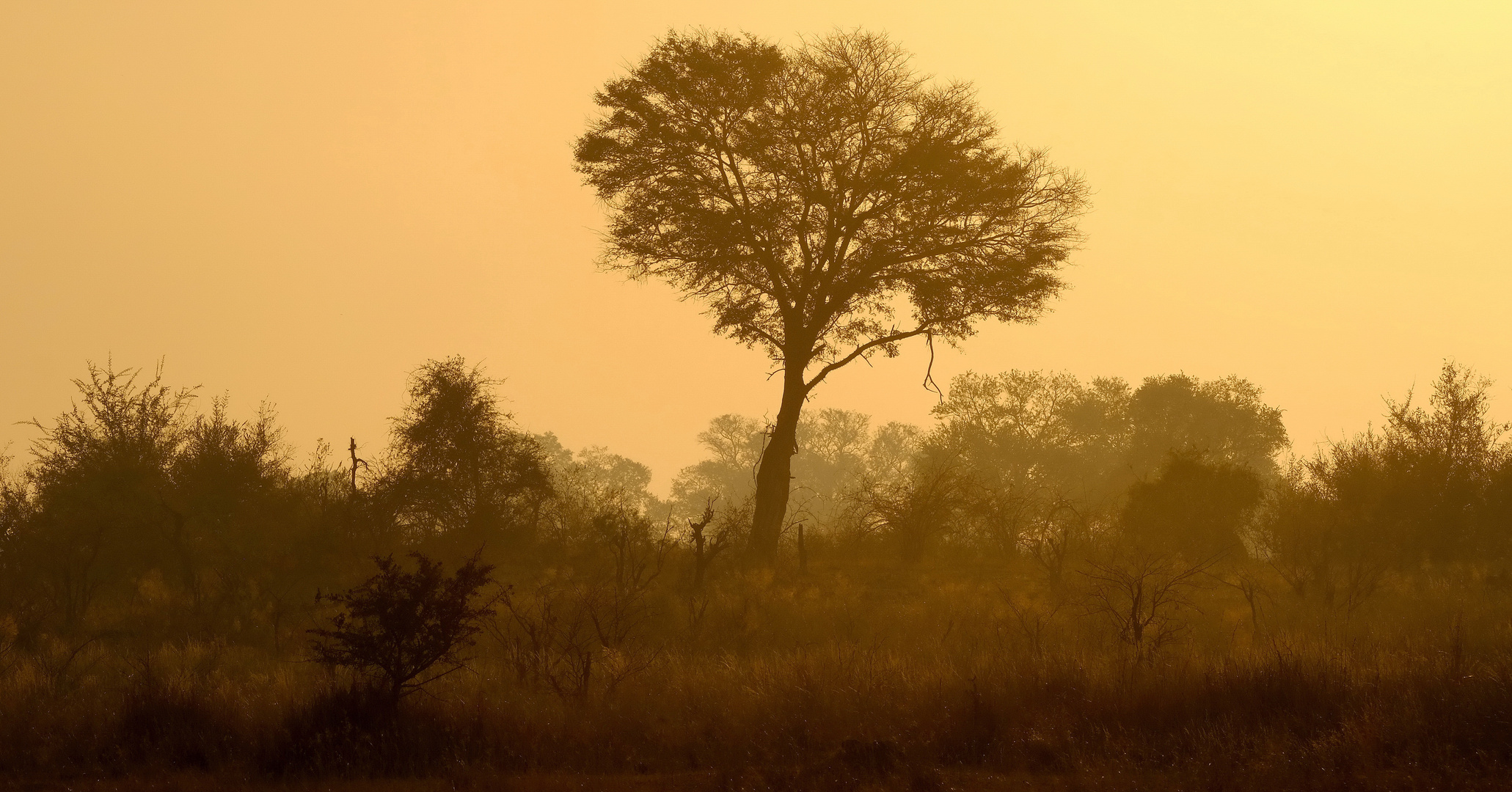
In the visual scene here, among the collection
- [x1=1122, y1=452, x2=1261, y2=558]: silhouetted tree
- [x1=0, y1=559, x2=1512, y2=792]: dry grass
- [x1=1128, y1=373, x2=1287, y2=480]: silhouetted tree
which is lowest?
[x1=0, y1=559, x2=1512, y2=792]: dry grass

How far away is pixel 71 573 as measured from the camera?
75.6 ft

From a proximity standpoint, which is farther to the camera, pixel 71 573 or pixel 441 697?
pixel 71 573

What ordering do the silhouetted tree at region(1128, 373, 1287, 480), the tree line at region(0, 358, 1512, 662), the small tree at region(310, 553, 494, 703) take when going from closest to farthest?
the small tree at region(310, 553, 494, 703) → the tree line at region(0, 358, 1512, 662) → the silhouetted tree at region(1128, 373, 1287, 480)

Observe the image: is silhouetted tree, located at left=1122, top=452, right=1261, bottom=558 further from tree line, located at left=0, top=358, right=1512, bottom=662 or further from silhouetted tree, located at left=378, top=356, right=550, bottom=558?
silhouetted tree, located at left=378, top=356, right=550, bottom=558

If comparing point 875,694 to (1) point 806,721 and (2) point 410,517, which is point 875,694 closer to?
(1) point 806,721

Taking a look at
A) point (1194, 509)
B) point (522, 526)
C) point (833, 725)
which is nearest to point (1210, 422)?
point (1194, 509)

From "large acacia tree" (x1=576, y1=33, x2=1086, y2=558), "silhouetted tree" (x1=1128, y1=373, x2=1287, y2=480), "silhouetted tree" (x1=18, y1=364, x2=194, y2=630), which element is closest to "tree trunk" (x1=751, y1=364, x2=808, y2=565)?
"large acacia tree" (x1=576, y1=33, x2=1086, y2=558)

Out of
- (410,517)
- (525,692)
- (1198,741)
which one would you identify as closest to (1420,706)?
(1198,741)

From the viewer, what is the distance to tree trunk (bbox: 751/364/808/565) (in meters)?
25.3

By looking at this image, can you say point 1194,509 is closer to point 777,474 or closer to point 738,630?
point 777,474

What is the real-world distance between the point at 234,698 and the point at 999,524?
58.4 ft

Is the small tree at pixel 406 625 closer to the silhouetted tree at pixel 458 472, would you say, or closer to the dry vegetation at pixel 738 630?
the dry vegetation at pixel 738 630

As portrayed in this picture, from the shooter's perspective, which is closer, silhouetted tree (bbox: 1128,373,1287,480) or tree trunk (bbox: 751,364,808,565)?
tree trunk (bbox: 751,364,808,565)

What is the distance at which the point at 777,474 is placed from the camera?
1009 inches
